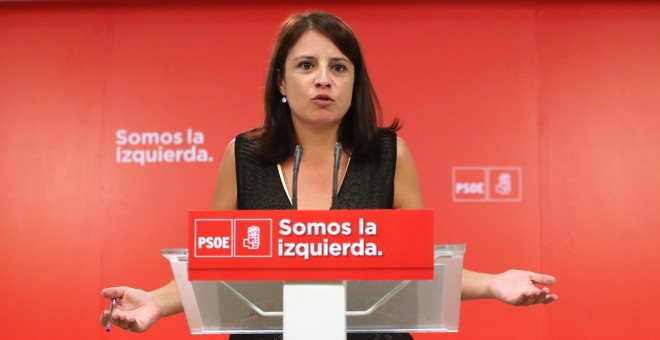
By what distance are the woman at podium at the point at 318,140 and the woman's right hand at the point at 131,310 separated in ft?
0.89

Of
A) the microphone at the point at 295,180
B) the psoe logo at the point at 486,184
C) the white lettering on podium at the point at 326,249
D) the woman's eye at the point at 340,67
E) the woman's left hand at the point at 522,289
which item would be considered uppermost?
the woman's eye at the point at 340,67

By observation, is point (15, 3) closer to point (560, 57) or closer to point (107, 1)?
point (107, 1)

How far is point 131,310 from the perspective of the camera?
1.64 m

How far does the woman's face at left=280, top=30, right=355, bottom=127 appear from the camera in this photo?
195 cm

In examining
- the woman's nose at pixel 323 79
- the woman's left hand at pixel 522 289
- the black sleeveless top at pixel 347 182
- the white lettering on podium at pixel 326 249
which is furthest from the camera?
the black sleeveless top at pixel 347 182

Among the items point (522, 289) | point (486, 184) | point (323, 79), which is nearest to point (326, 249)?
point (522, 289)

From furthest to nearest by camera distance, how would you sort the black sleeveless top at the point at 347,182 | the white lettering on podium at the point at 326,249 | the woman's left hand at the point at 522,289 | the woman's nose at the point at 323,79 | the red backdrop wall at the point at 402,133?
1. the red backdrop wall at the point at 402,133
2. the black sleeveless top at the point at 347,182
3. the woman's nose at the point at 323,79
4. the woman's left hand at the point at 522,289
5. the white lettering on podium at the point at 326,249

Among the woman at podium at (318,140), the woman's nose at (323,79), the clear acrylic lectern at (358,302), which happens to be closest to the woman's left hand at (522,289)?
the clear acrylic lectern at (358,302)

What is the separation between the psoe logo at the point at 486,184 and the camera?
406cm

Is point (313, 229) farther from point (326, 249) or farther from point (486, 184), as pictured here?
point (486, 184)

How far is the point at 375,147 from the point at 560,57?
7.51ft

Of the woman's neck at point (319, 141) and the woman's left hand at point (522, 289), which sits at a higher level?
the woman's neck at point (319, 141)

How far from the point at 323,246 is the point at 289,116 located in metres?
0.82

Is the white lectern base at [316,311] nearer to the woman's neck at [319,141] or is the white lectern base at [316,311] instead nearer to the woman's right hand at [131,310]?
the woman's right hand at [131,310]
